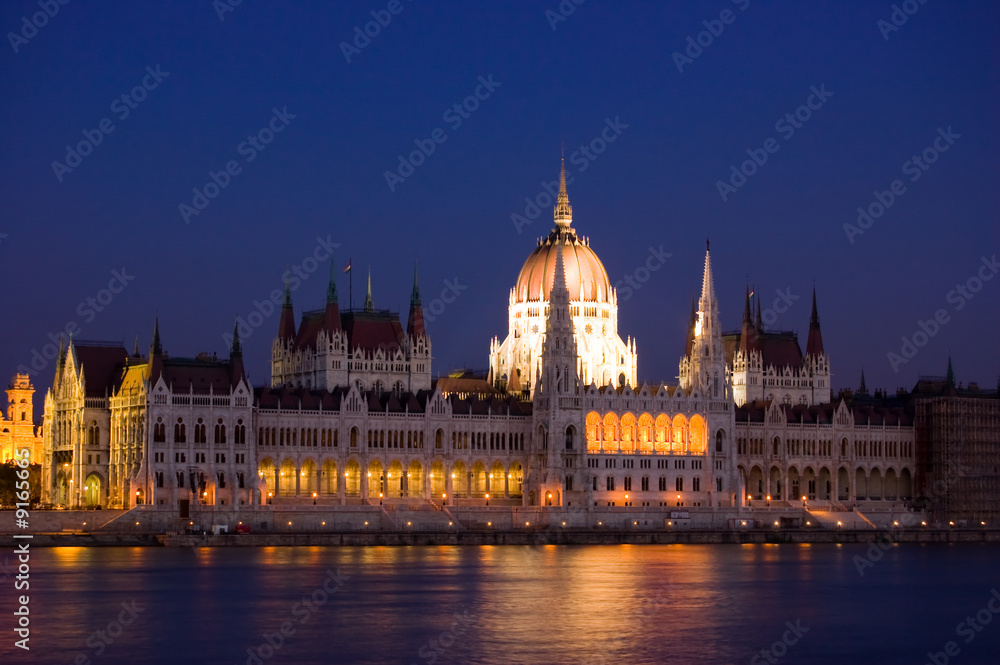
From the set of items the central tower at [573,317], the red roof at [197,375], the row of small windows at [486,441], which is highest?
the central tower at [573,317]

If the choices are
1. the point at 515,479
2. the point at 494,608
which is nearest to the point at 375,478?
the point at 515,479

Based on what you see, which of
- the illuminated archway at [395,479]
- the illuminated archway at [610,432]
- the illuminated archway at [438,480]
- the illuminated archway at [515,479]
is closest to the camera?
the illuminated archway at [395,479]

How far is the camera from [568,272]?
180m

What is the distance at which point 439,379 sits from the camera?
170625 mm

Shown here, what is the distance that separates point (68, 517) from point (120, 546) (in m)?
4.39

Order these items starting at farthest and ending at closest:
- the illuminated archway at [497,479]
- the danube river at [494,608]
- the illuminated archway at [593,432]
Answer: the illuminated archway at [593,432] < the illuminated archway at [497,479] < the danube river at [494,608]

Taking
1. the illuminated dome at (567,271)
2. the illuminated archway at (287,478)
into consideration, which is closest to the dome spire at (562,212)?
the illuminated dome at (567,271)

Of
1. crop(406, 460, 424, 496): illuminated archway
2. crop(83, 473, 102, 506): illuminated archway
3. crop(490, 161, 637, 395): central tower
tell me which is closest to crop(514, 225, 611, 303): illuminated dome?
crop(490, 161, 637, 395): central tower

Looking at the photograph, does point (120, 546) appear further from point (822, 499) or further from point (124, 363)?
point (822, 499)

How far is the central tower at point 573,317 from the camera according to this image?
179 metres

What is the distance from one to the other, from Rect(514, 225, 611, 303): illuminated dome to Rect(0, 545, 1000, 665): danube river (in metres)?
60.7

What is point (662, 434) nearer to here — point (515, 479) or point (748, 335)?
point (515, 479)

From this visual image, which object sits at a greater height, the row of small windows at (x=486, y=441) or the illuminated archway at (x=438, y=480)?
the row of small windows at (x=486, y=441)

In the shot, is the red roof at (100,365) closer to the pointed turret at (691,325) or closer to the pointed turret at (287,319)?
the pointed turret at (287,319)
